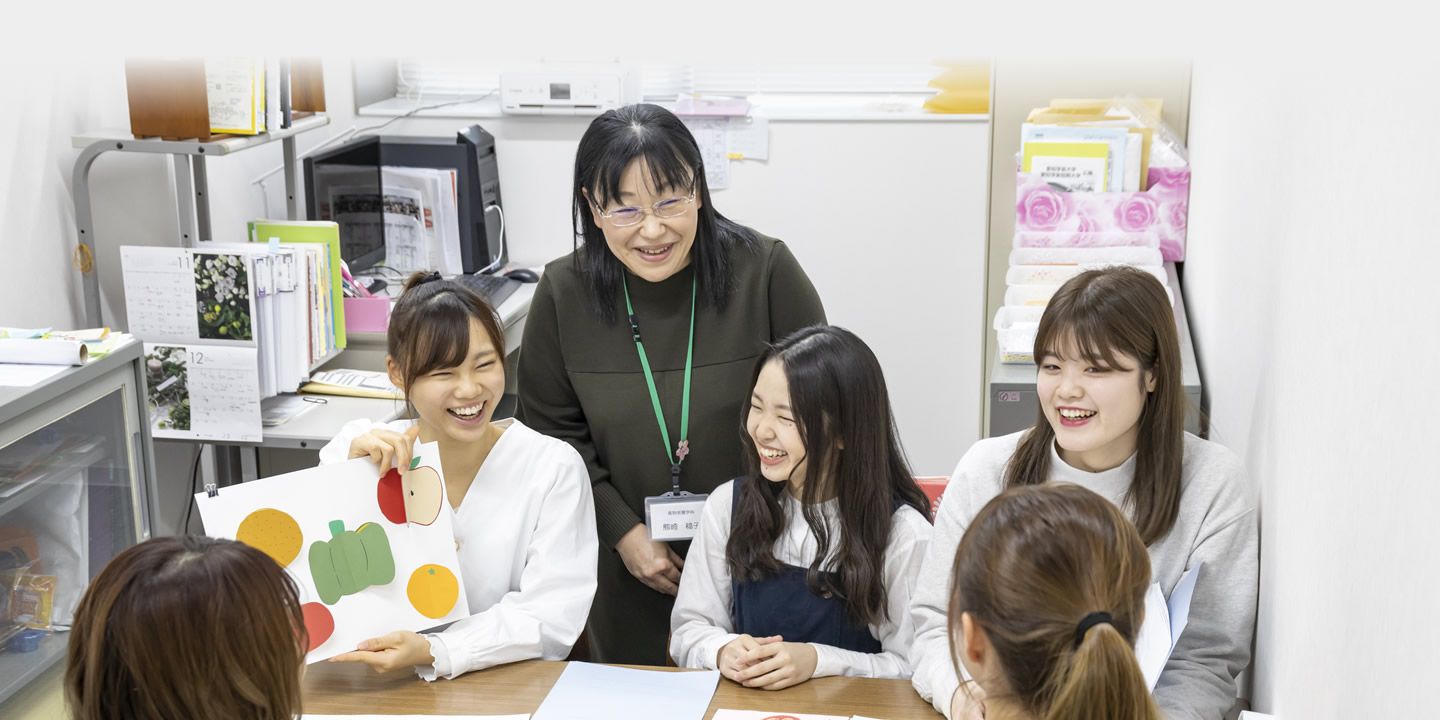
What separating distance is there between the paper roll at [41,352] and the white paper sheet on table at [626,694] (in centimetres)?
103

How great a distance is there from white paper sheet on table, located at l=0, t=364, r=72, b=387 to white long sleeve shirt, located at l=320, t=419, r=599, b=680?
551 mm

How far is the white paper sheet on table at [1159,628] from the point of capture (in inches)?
44.3

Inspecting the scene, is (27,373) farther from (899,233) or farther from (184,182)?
(899,233)

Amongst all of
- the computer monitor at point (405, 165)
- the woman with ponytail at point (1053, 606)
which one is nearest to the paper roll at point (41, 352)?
the computer monitor at point (405, 165)

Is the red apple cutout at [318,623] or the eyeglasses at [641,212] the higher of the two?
the eyeglasses at [641,212]

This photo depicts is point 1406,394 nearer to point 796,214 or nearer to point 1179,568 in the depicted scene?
point 1179,568

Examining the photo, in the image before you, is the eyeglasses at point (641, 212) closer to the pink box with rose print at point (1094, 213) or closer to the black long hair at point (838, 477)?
the black long hair at point (838, 477)

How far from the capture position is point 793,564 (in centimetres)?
159

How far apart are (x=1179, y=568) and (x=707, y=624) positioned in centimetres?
63

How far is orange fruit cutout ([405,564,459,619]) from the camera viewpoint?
1454mm

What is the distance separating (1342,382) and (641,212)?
0.95m

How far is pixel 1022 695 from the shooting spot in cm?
91

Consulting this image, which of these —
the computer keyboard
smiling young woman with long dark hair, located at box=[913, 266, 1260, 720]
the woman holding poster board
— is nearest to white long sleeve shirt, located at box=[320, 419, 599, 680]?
the woman holding poster board

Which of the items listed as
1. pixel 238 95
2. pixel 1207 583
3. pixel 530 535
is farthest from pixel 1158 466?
pixel 238 95
